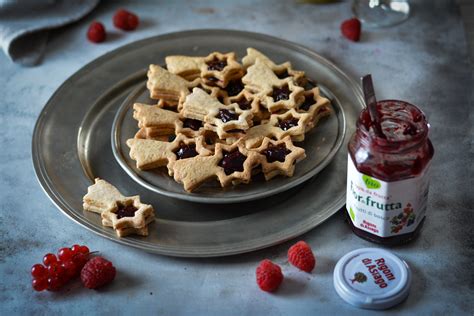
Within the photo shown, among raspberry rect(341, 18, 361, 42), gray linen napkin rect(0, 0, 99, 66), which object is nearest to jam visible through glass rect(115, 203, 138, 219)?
gray linen napkin rect(0, 0, 99, 66)

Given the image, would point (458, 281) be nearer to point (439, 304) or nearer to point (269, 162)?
point (439, 304)

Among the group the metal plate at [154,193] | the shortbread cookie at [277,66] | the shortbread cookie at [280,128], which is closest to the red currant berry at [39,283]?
the metal plate at [154,193]

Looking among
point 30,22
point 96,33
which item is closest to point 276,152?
point 96,33

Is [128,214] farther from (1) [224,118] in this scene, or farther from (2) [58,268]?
(1) [224,118]

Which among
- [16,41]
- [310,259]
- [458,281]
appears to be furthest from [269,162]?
[16,41]

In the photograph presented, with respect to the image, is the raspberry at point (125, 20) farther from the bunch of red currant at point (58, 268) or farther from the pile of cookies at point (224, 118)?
the bunch of red currant at point (58, 268)

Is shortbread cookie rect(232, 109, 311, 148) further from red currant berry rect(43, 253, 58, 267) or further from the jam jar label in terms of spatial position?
red currant berry rect(43, 253, 58, 267)

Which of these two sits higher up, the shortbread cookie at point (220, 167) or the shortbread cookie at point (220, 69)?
the shortbread cookie at point (220, 69)
